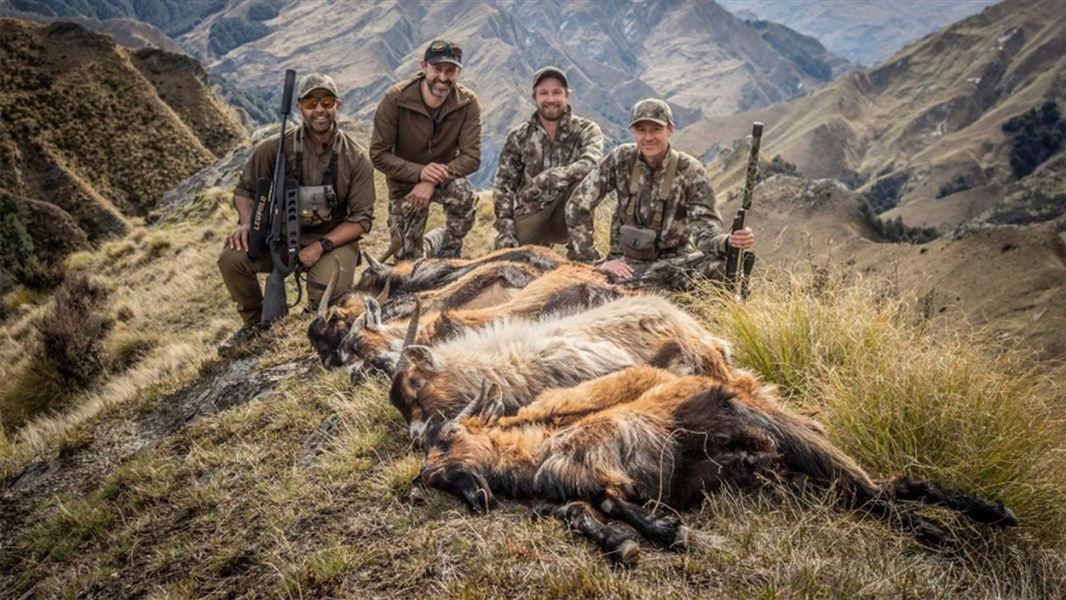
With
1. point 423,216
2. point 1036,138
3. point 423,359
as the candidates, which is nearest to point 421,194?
point 423,216

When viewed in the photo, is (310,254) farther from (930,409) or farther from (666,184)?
(930,409)

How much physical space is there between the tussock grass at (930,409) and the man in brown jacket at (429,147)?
4815 mm

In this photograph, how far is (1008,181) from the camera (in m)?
116

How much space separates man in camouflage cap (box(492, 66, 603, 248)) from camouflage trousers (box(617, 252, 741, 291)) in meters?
1.86

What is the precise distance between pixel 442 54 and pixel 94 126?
46960 mm

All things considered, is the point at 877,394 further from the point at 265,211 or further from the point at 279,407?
the point at 265,211

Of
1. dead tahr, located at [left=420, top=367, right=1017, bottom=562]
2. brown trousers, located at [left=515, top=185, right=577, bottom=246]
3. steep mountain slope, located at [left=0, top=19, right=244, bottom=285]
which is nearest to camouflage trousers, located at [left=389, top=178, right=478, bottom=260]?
brown trousers, located at [left=515, top=185, right=577, bottom=246]

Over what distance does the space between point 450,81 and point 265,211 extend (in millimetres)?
2677

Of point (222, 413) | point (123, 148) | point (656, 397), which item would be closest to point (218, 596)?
point (656, 397)

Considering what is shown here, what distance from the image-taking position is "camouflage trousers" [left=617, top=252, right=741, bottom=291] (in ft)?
19.9

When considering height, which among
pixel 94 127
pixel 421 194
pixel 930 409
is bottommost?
pixel 930 409

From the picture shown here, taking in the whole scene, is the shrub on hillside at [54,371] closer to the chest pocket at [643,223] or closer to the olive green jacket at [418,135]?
the olive green jacket at [418,135]

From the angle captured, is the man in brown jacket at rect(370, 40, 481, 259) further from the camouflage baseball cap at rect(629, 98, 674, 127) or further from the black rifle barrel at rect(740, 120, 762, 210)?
the black rifle barrel at rect(740, 120, 762, 210)

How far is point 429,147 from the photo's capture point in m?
8.30
